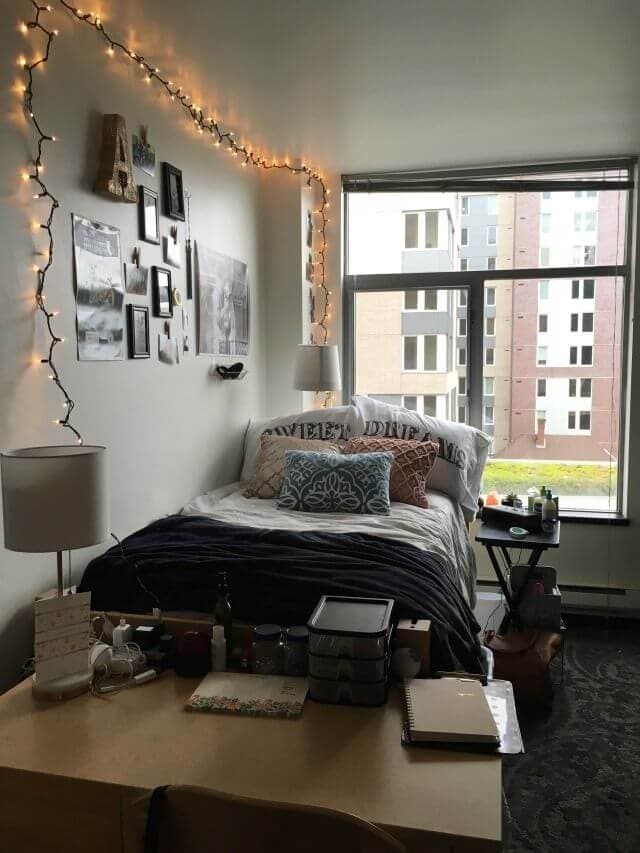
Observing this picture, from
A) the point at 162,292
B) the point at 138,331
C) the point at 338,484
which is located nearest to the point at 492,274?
the point at 338,484

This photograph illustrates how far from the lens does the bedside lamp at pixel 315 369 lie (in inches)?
145

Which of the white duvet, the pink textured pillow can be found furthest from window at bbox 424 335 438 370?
the white duvet

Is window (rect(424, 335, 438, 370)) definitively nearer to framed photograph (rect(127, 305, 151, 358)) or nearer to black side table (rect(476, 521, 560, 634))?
black side table (rect(476, 521, 560, 634))

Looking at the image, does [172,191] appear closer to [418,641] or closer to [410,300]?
[410,300]

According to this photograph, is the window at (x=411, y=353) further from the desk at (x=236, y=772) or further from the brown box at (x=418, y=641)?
the desk at (x=236, y=772)

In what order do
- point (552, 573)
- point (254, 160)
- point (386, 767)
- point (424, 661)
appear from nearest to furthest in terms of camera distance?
point (386, 767)
point (424, 661)
point (552, 573)
point (254, 160)

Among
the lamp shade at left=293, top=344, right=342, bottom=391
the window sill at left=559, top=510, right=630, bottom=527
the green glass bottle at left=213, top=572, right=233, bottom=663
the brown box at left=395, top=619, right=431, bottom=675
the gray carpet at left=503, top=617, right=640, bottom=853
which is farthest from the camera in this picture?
the window sill at left=559, top=510, right=630, bottom=527

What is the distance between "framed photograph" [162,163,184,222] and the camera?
2.78 m

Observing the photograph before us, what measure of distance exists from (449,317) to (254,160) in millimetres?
1419

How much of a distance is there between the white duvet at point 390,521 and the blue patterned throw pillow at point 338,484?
0.05 meters

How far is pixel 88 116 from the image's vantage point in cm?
228

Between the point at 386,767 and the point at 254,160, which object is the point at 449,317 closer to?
the point at 254,160

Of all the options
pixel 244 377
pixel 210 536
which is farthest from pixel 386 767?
pixel 244 377

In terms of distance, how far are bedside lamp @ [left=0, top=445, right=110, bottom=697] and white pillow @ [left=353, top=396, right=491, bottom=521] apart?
201 cm
